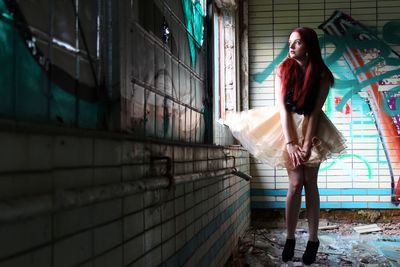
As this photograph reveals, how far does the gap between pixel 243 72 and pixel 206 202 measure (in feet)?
10.6

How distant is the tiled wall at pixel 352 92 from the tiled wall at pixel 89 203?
3720mm

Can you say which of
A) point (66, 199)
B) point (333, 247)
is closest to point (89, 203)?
point (66, 199)

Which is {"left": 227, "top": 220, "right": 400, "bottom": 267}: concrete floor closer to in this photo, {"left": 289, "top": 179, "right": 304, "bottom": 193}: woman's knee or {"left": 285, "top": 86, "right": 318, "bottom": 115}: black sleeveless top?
{"left": 289, "top": 179, "right": 304, "bottom": 193}: woman's knee

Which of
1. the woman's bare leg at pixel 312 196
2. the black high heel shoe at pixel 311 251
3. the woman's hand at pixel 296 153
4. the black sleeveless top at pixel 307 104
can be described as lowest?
the black high heel shoe at pixel 311 251

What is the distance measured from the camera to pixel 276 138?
312 cm

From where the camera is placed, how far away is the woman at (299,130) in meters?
3.00

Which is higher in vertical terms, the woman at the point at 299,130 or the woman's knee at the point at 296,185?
the woman at the point at 299,130

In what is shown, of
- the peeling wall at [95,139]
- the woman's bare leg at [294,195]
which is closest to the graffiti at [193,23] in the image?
the peeling wall at [95,139]

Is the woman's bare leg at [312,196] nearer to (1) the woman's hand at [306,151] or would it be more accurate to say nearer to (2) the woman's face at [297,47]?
(1) the woman's hand at [306,151]

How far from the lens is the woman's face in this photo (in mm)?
3102

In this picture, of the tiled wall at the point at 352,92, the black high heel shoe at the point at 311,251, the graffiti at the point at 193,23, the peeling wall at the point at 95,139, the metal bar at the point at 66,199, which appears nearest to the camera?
the metal bar at the point at 66,199

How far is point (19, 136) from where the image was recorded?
0.84 m

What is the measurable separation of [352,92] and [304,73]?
2.91 metres

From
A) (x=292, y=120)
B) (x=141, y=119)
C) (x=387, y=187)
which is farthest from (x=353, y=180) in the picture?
(x=141, y=119)
